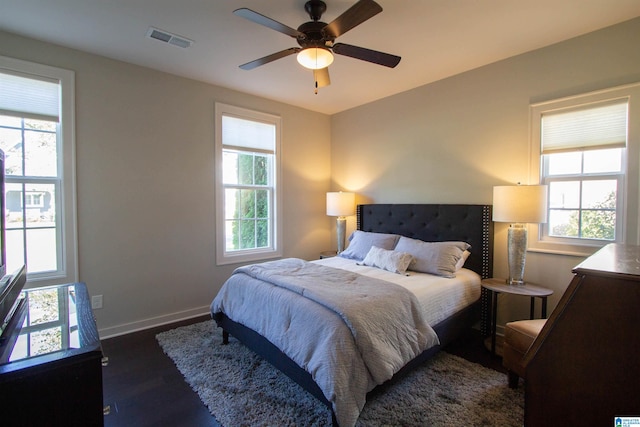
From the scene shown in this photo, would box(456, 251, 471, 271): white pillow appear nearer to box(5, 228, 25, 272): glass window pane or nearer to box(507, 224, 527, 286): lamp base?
box(507, 224, 527, 286): lamp base

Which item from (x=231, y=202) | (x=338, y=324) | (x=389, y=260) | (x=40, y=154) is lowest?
(x=338, y=324)

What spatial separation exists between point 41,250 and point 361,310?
2.86 meters

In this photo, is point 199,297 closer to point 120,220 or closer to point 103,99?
point 120,220

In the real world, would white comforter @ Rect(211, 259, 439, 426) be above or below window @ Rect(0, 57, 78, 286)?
below

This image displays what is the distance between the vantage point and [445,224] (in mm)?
3275

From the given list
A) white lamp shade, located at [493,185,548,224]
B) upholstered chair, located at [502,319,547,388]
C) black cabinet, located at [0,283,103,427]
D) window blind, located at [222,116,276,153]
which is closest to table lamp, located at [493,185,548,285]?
white lamp shade, located at [493,185,548,224]

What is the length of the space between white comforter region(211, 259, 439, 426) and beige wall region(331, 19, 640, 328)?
5.17 feet

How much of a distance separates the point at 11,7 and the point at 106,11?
64cm

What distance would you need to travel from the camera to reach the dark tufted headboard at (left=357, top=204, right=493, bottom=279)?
3.00 m

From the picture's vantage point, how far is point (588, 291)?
0.72m

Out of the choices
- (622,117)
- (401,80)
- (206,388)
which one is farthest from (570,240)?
(206,388)

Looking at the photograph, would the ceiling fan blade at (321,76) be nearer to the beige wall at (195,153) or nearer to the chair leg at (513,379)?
the beige wall at (195,153)

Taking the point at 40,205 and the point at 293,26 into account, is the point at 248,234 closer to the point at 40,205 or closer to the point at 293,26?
the point at 40,205

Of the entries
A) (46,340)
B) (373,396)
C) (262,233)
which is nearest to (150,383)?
(46,340)
